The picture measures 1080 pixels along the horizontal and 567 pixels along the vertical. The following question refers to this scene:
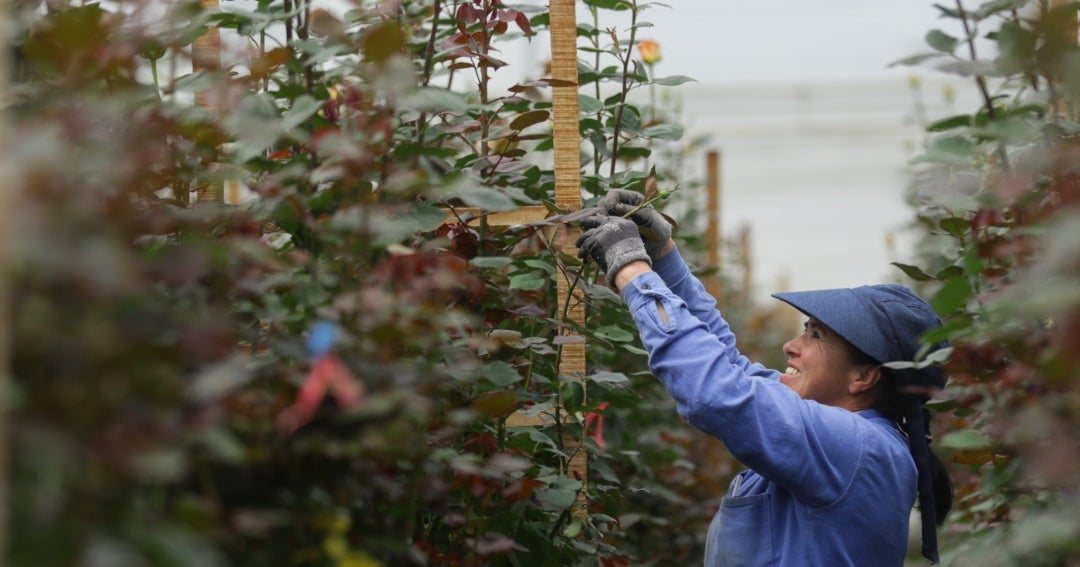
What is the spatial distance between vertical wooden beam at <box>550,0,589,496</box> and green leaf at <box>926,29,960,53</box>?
75 cm

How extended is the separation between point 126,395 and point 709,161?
6.67 metres

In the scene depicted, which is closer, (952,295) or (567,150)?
(952,295)

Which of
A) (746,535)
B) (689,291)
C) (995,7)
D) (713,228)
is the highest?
(995,7)

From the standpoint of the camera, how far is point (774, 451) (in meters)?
1.88

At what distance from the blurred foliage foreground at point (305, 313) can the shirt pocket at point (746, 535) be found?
363mm

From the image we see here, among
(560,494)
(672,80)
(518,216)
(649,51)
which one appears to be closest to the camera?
(560,494)

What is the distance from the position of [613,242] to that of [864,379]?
1.98 ft

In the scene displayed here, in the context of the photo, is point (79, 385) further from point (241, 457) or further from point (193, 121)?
point (193, 121)

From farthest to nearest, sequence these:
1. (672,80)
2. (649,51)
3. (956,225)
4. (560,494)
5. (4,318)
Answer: (649,51), (672,80), (560,494), (956,225), (4,318)

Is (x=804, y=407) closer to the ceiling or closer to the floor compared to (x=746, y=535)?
closer to the ceiling

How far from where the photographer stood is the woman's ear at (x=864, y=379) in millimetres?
2170

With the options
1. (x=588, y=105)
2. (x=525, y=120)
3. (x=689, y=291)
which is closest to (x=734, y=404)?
(x=689, y=291)

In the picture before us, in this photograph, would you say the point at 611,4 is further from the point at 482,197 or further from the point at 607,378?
the point at 482,197

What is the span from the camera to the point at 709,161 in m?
7.32
